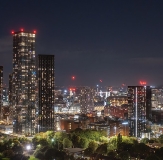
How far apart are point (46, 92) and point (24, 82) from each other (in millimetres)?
1537

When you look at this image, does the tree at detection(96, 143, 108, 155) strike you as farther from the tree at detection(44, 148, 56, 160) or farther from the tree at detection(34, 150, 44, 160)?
the tree at detection(34, 150, 44, 160)

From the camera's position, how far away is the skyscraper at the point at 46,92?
24578 millimetres

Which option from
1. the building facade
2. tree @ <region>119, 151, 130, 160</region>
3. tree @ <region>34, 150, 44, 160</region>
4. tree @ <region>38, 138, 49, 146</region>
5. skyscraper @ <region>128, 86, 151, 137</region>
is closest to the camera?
tree @ <region>34, 150, 44, 160</region>

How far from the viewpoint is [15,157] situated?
13.4 meters

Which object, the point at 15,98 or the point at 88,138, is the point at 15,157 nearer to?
the point at 88,138

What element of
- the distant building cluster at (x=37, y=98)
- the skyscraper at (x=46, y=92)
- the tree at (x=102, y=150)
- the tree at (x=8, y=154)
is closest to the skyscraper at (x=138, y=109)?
the distant building cluster at (x=37, y=98)

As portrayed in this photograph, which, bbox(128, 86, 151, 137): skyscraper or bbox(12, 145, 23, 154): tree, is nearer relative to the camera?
bbox(12, 145, 23, 154): tree

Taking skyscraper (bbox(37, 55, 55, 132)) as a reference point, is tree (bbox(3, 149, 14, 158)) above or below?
below

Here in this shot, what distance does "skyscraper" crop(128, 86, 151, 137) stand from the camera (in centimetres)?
2364

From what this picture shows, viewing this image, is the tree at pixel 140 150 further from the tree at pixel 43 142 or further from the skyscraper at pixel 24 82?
the skyscraper at pixel 24 82

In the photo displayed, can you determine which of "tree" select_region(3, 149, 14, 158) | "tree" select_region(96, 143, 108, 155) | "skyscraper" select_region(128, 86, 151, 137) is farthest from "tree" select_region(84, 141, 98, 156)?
"skyscraper" select_region(128, 86, 151, 137)

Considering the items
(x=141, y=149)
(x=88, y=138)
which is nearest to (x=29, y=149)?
(x=88, y=138)

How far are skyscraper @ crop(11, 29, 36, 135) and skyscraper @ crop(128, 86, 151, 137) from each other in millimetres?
6061

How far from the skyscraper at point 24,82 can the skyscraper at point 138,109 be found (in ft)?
19.9
